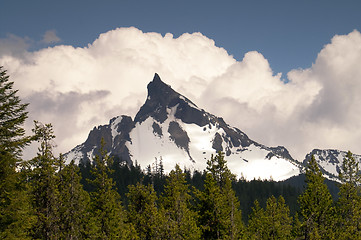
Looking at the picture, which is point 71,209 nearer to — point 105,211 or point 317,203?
point 105,211

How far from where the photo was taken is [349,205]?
110ft

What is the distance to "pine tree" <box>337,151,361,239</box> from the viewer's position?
98.6 ft

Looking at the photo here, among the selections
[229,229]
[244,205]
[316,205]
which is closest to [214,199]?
[229,229]

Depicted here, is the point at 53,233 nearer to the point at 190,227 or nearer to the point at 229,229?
the point at 190,227

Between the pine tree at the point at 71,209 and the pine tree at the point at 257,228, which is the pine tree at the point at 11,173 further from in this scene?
the pine tree at the point at 257,228

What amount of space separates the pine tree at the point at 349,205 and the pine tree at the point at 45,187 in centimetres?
2324

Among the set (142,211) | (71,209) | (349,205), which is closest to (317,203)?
(349,205)

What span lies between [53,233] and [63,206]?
9.16 ft

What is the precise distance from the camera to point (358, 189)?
34.7 meters

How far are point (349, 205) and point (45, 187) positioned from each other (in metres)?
27.0

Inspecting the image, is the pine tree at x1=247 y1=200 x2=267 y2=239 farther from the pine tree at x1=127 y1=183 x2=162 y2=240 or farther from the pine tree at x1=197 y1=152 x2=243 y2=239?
the pine tree at x1=127 y1=183 x2=162 y2=240

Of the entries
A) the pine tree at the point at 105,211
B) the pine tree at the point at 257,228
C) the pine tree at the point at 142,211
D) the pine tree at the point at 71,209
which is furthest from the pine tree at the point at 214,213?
the pine tree at the point at 71,209

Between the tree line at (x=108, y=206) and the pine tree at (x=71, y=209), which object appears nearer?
the tree line at (x=108, y=206)

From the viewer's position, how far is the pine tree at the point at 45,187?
1104 inches
